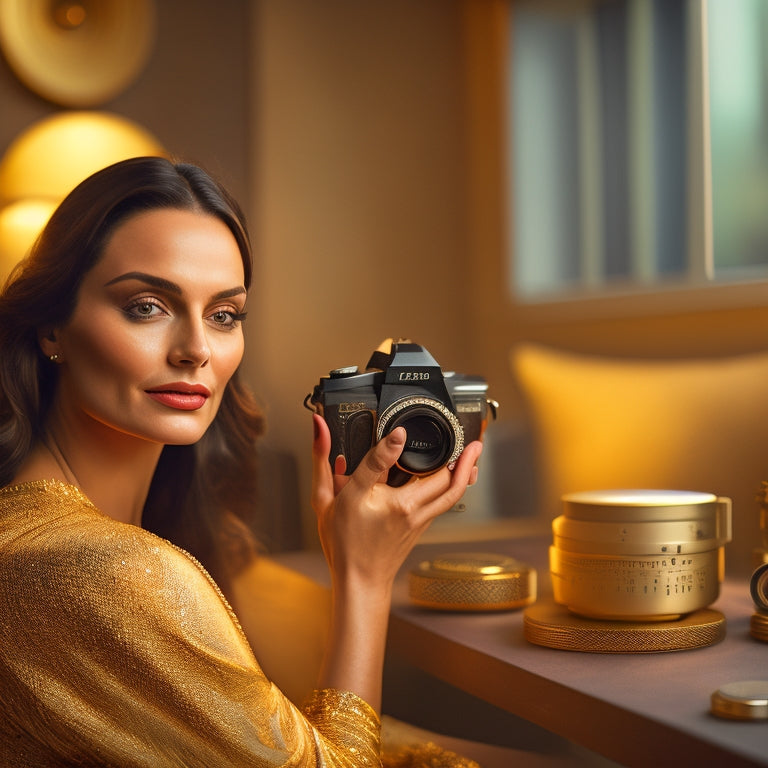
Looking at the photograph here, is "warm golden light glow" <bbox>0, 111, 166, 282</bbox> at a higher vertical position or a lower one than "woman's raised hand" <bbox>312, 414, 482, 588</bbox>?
higher

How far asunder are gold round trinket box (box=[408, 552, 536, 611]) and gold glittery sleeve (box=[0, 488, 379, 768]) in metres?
0.34

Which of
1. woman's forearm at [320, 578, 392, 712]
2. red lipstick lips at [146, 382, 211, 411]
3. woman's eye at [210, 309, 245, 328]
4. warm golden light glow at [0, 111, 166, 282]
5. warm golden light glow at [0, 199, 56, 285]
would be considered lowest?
woman's forearm at [320, 578, 392, 712]

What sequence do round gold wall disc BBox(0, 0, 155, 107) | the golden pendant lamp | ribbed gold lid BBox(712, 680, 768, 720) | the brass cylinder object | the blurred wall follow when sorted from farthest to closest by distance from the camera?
the blurred wall < round gold wall disc BBox(0, 0, 155, 107) < the golden pendant lamp < the brass cylinder object < ribbed gold lid BBox(712, 680, 768, 720)

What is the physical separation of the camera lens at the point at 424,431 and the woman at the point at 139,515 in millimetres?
19

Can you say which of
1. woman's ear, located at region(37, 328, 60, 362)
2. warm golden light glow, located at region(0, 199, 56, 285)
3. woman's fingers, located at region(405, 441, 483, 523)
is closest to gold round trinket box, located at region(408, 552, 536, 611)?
woman's fingers, located at region(405, 441, 483, 523)

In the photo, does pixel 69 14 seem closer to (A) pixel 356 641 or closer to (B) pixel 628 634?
(A) pixel 356 641

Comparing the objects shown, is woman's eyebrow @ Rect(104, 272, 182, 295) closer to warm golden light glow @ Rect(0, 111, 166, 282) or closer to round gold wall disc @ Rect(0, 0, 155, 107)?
warm golden light glow @ Rect(0, 111, 166, 282)

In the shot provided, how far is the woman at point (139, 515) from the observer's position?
774mm

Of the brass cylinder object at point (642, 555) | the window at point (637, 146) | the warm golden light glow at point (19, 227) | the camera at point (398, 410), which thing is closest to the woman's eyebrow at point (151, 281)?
the camera at point (398, 410)

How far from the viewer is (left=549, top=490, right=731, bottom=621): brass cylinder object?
903 mm

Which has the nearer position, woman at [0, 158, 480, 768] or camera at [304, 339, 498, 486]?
woman at [0, 158, 480, 768]

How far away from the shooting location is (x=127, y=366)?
92 centimetres

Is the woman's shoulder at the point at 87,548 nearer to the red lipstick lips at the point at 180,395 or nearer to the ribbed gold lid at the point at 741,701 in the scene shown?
the red lipstick lips at the point at 180,395

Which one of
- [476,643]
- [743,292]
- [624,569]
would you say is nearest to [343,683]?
[476,643]
